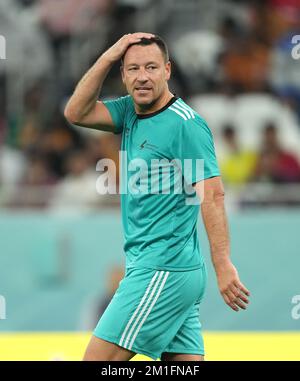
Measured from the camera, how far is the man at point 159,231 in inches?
203

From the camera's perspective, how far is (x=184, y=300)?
5.27m

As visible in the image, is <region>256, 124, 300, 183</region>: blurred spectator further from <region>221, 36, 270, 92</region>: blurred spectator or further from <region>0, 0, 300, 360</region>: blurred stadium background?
<region>221, 36, 270, 92</region>: blurred spectator

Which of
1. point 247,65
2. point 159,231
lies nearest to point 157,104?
point 159,231

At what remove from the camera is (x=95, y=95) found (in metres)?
5.45

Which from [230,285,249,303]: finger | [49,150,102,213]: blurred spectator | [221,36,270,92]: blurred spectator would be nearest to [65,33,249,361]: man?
[230,285,249,303]: finger

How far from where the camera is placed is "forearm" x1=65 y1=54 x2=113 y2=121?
17.5 ft

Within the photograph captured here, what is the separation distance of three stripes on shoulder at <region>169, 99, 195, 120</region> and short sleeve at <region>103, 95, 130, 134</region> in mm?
308

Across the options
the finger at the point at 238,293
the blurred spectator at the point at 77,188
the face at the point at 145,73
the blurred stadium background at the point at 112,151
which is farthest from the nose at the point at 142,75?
the blurred spectator at the point at 77,188

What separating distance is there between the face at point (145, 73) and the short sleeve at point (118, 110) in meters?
0.25

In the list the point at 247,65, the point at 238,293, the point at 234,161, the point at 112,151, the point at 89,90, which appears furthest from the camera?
the point at 247,65

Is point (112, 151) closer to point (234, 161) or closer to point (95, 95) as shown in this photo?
point (234, 161)

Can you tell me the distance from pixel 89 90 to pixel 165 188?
60cm

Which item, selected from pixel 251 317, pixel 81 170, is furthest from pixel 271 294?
pixel 81 170

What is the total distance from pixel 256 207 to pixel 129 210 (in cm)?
469
